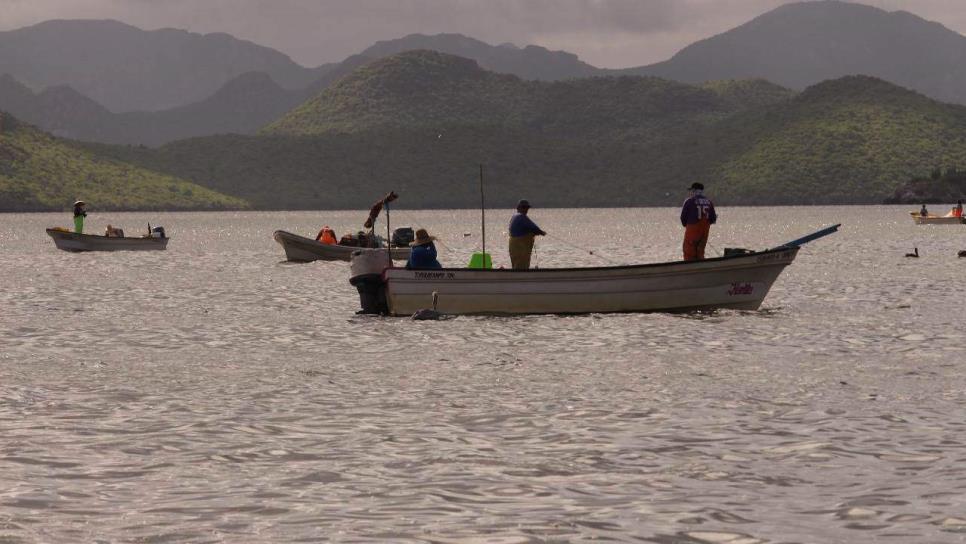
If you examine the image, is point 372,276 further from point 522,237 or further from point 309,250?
point 309,250

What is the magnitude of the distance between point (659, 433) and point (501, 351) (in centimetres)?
900

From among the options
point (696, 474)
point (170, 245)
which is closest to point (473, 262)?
point (696, 474)

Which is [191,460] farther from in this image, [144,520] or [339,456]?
[144,520]

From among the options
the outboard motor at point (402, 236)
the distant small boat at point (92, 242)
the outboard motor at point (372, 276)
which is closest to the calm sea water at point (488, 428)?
the outboard motor at point (372, 276)

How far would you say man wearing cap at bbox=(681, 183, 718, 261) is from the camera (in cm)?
3020

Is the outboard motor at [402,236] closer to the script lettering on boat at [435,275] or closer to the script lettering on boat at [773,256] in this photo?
the script lettering on boat at [435,275]

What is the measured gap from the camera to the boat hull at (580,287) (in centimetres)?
2827

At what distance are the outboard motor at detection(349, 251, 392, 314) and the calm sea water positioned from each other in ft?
1.79

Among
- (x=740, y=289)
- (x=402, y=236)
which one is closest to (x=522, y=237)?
(x=740, y=289)

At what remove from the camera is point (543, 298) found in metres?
28.5

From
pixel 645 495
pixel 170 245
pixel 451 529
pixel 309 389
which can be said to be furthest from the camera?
pixel 170 245

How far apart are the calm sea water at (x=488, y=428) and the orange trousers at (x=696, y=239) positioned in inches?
78.7

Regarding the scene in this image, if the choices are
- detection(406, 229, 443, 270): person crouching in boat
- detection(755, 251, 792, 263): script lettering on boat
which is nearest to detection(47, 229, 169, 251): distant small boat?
detection(406, 229, 443, 270): person crouching in boat

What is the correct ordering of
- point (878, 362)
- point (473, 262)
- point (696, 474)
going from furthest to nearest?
point (473, 262) < point (878, 362) < point (696, 474)
